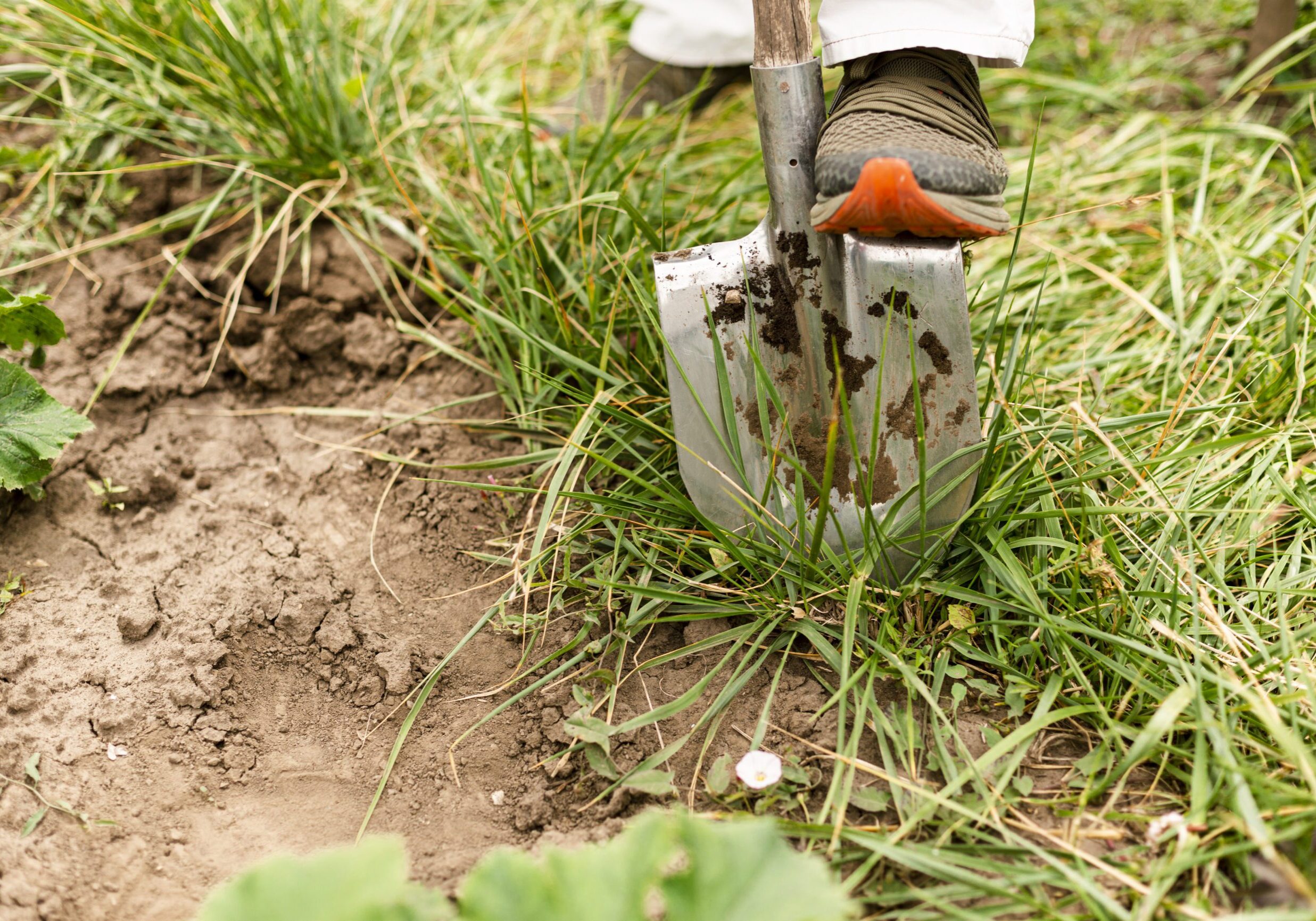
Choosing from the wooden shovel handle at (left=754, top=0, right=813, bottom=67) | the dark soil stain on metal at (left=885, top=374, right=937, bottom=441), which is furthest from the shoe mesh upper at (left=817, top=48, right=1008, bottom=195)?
the dark soil stain on metal at (left=885, top=374, right=937, bottom=441)

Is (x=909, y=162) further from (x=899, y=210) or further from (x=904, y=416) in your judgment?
(x=904, y=416)

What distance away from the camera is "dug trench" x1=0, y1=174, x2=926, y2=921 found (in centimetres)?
124

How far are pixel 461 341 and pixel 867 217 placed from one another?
98 cm

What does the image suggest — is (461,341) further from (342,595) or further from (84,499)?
(84,499)

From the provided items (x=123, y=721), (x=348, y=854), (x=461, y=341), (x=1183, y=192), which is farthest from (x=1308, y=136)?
(x=123, y=721)

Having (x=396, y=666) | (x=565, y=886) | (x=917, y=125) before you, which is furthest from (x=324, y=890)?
(x=917, y=125)

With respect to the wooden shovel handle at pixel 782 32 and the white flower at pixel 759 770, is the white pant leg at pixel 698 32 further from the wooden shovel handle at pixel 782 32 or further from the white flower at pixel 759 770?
the white flower at pixel 759 770

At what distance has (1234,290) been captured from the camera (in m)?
1.87

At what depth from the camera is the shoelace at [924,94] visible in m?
1.36

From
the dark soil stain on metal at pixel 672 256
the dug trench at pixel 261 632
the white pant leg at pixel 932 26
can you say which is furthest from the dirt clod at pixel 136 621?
the white pant leg at pixel 932 26

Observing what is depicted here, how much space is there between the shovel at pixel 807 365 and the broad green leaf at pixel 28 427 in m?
1.02

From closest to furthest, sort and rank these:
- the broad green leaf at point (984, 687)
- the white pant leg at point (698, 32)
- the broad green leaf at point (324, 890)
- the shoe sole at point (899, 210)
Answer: the broad green leaf at point (324, 890) → the shoe sole at point (899, 210) → the broad green leaf at point (984, 687) → the white pant leg at point (698, 32)

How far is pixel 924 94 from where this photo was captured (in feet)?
4.64

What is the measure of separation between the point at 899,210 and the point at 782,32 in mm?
386
